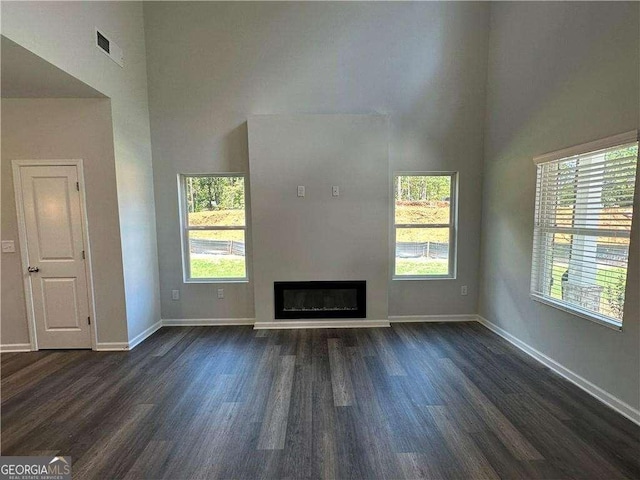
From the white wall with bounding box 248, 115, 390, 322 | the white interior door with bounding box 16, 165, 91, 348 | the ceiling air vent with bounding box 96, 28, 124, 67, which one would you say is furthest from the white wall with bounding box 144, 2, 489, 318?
the white interior door with bounding box 16, 165, 91, 348

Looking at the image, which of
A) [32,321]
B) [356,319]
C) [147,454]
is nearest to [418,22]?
[356,319]

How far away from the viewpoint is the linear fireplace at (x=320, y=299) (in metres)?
3.77

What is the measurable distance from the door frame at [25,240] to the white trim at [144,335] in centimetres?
36

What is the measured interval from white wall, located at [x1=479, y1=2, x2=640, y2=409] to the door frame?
479 cm

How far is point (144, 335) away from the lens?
350 cm

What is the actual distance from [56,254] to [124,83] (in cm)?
205

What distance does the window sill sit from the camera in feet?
7.06

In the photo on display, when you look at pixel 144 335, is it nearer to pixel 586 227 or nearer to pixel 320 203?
pixel 320 203

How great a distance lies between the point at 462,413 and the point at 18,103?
16.5 feet

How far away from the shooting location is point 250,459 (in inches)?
67.3

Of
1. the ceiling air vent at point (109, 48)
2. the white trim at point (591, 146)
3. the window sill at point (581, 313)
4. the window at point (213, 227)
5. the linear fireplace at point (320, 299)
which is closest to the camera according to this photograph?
the white trim at point (591, 146)

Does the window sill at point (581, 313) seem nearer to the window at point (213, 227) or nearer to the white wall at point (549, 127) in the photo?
the white wall at point (549, 127)

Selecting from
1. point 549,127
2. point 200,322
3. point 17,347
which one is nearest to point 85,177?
point 17,347

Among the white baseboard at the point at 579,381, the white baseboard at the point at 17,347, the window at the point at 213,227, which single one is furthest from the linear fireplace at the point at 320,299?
the white baseboard at the point at 17,347
